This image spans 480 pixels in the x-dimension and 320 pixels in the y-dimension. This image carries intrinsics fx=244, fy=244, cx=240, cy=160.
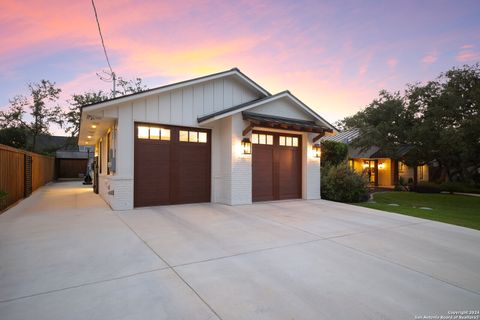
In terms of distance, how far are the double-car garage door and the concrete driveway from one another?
2034mm

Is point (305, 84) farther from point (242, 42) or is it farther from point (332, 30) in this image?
point (242, 42)

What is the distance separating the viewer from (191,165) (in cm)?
848

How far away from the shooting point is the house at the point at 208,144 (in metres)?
7.45

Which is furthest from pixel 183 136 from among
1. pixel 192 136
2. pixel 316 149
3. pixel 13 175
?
pixel 13 175

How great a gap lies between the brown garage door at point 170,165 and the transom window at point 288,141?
9.69 ft

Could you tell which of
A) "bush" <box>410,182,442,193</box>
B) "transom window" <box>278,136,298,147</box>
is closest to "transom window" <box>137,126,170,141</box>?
"transom window" <box>278,136,298,147</box>

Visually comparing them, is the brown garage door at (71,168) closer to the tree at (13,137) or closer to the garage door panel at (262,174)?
the tree at (13,137)

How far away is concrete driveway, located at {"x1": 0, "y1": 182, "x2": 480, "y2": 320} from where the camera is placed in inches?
93.0

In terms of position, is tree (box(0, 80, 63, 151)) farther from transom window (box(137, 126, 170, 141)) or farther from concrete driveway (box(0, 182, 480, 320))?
concrete driveway (box(0, 182, 480, 320))

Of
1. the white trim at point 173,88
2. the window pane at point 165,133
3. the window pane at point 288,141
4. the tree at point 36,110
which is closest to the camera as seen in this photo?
the white trim at point 173,88

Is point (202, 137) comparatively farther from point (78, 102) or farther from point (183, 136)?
point (78, 102)

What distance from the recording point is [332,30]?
10078mm

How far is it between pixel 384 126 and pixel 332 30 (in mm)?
10113

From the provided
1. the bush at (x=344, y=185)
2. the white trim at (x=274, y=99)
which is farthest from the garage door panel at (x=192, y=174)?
the bush at (x=344, y=185)
